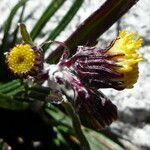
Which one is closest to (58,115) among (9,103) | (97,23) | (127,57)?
(9,103)

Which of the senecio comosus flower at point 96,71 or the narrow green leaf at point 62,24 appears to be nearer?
the senecio comosus flower at point 96,71

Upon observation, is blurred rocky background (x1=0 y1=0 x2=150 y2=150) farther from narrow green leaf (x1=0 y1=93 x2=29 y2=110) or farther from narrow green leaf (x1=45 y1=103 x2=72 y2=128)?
narrow green leaf (x1=0 y1=93 x2=29 y2=110)

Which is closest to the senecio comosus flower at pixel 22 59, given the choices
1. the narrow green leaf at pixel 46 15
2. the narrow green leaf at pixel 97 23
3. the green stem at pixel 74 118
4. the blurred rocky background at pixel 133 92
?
the green stem at pixel 74 118

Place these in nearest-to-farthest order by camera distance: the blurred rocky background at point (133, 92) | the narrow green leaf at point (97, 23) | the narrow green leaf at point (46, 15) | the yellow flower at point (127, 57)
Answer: the yellow flower at point (127, 57)
the narrow green leaf at point (97, 23)
the narrow green leaf at point (46, 15)
the blurred rocky background at point (133, 92)

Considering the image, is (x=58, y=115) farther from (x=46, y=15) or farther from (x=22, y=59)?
(x=22, y=59)

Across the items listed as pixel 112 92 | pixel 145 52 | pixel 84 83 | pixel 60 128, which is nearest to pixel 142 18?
pixel 145 52

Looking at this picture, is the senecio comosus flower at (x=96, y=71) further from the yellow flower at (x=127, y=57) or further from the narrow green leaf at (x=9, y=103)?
the narrow green leaf at (x=9, y=103)

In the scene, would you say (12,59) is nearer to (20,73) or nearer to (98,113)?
(20,73)
